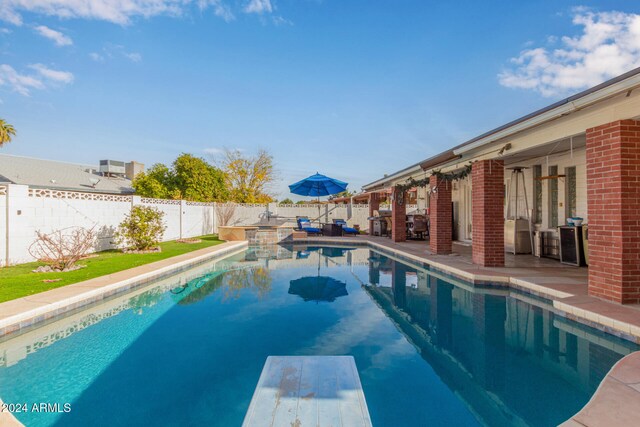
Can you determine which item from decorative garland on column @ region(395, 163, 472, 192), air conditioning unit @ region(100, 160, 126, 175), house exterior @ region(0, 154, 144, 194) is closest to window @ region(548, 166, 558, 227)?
decorative garland on column @ region(395, 163, 472, 192)

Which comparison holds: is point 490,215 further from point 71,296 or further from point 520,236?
point 71,296

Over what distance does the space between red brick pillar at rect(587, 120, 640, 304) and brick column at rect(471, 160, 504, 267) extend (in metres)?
2.80

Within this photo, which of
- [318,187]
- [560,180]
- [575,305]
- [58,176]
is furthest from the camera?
[58,176]

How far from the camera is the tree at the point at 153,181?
2220 centimetres

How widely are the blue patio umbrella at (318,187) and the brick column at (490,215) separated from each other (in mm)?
8275

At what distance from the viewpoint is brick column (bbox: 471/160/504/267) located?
7695 mm

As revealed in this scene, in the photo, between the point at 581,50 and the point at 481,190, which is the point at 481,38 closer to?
the point at 581,50

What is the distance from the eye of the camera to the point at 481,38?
1130 centimetres

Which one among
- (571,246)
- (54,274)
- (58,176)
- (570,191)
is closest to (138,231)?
(54,274)

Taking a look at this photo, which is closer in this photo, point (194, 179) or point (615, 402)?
point (615, 402)

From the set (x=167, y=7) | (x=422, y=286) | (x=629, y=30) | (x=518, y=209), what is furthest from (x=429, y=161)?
(x=167, y=7)

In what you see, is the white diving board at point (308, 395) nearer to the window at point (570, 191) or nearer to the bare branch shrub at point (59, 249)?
the bare branch shrub at point (59, 249)

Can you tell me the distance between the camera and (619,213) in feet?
15.0

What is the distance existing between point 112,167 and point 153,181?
903cm
